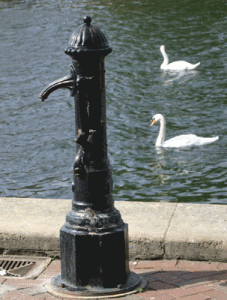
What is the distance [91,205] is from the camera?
388 centimetres

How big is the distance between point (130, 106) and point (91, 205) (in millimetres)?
8361

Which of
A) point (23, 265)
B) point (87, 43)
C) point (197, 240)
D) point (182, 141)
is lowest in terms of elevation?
point (182, 141)

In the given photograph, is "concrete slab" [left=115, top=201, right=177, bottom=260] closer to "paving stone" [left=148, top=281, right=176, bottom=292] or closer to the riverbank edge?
the riverbank edge

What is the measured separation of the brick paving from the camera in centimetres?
378

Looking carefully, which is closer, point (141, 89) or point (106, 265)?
point (106, 265)

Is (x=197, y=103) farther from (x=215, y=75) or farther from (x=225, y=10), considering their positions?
(x=225, y=10)

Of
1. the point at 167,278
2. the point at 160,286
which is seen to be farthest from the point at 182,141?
the point at 160,286

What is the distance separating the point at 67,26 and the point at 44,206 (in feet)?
56.6

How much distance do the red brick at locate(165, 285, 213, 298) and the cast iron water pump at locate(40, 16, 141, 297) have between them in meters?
0.24

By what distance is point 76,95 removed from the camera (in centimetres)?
383

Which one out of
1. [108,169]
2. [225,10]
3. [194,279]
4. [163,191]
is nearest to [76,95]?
[108,169]

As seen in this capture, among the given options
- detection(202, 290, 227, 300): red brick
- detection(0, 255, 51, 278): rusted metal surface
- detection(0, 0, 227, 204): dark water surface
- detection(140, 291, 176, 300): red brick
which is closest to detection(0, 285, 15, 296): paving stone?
detection(0, 255, 51, 278): rusted metal surface

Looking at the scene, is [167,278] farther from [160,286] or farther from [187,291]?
[187,291]

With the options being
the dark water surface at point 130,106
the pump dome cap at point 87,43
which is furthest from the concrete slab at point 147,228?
the dark water surface at point 130,106
